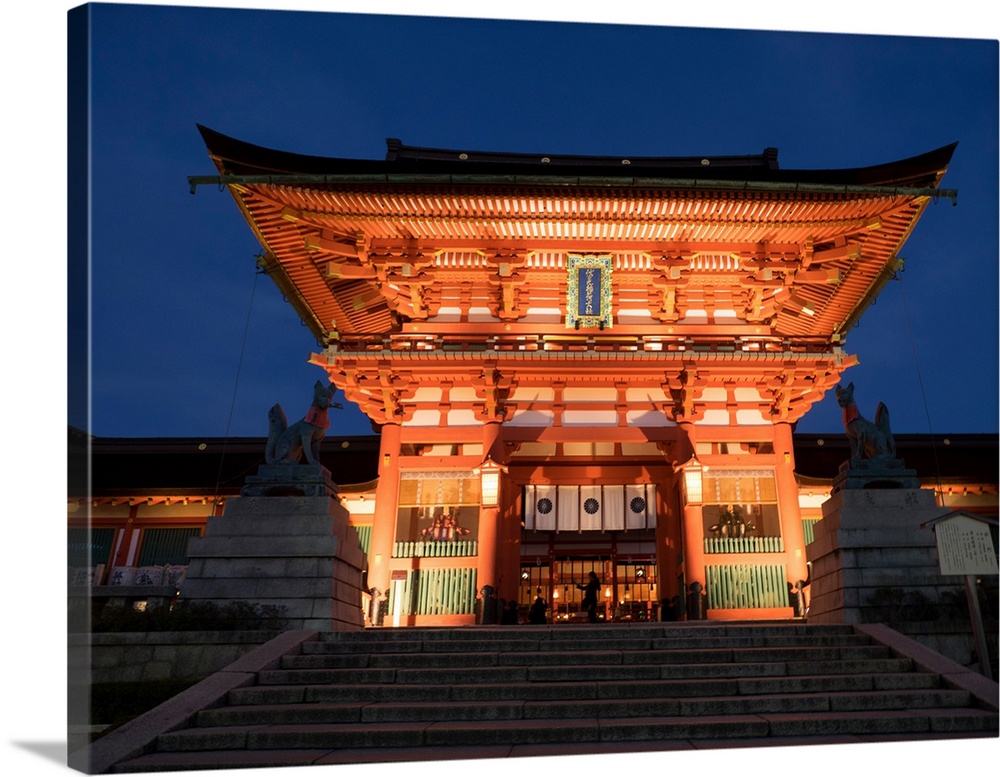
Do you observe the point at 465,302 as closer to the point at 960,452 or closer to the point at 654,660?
the point at 654,660

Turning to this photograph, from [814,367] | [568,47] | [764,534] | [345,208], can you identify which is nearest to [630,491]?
[764,534]

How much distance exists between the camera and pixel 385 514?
13.1 metres

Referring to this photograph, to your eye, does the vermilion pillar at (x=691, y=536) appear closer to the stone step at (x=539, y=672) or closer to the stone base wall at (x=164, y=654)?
the stone step at (x=539, y=672)

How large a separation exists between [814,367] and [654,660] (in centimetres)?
802

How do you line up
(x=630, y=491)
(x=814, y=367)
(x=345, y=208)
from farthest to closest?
(x=630, y=491)
(x=814, y=367)
(x=345, y=208)

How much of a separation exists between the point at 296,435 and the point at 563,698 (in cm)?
526

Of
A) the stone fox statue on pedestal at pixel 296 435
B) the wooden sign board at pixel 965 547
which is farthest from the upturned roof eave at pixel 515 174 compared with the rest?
the wooden sign board at pixel 965 547

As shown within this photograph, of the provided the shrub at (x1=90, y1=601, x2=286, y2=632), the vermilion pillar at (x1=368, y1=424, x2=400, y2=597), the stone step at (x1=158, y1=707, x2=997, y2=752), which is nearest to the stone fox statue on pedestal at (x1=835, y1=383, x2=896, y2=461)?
the stone step at (x1=158, y1=707, x2=997, y2=752)

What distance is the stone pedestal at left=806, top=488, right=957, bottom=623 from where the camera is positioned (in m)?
8.66

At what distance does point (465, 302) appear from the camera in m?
14.5

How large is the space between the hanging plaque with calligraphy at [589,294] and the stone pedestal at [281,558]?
255 inches

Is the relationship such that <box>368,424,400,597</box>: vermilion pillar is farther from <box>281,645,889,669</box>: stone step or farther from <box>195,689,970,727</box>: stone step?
<box>195,689,970,727</box>: stone step

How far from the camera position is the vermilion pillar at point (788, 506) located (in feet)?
41.7

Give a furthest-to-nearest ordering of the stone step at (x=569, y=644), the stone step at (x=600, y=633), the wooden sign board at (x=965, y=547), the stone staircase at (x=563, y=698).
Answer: the stone step at (x=600, y=633) < the stone step at (x=569, y=644) < the wooden sign board at (x=965, y=547) < the stone staircase at (x=563, y=698)
